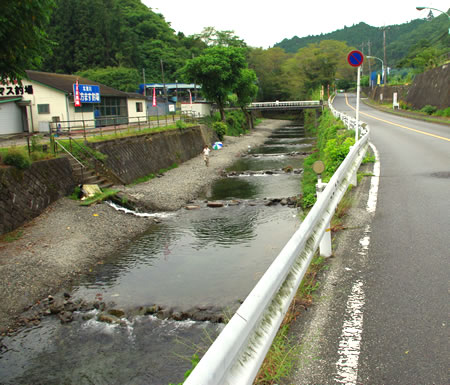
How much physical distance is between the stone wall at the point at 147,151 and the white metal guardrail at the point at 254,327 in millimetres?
20110

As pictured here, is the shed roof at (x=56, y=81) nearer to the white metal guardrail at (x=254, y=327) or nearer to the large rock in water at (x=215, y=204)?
the large rock in water at (x=215, y=204)

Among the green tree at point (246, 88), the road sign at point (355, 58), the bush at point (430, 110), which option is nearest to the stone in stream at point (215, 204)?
the road sign at point (355, 58)

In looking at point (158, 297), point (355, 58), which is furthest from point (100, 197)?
point (355, 58)

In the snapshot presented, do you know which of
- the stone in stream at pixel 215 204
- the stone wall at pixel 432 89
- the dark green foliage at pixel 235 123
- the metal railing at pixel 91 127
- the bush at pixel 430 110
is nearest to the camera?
the stone in stream at pixel 215 204

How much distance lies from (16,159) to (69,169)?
3.62 meters

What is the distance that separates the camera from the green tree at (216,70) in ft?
165

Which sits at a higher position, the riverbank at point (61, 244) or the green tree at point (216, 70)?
the green tree at point (216, 70)

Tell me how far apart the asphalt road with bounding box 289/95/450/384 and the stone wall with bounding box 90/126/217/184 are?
18538 millimetres

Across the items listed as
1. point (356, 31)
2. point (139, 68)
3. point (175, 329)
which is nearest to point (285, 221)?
point (175, 329)

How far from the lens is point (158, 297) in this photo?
10352mm

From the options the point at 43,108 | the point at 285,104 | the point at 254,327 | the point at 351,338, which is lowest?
the point at 351,338

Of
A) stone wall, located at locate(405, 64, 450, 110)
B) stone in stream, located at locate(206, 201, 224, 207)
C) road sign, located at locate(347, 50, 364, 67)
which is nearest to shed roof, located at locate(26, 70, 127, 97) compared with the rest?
stone in stream, located at locate(206, 201, 224, 207)

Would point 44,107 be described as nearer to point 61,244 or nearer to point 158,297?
point 61,244

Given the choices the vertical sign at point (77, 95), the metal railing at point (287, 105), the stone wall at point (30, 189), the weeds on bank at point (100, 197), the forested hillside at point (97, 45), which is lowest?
the weeds on bank at point (100, 197)
